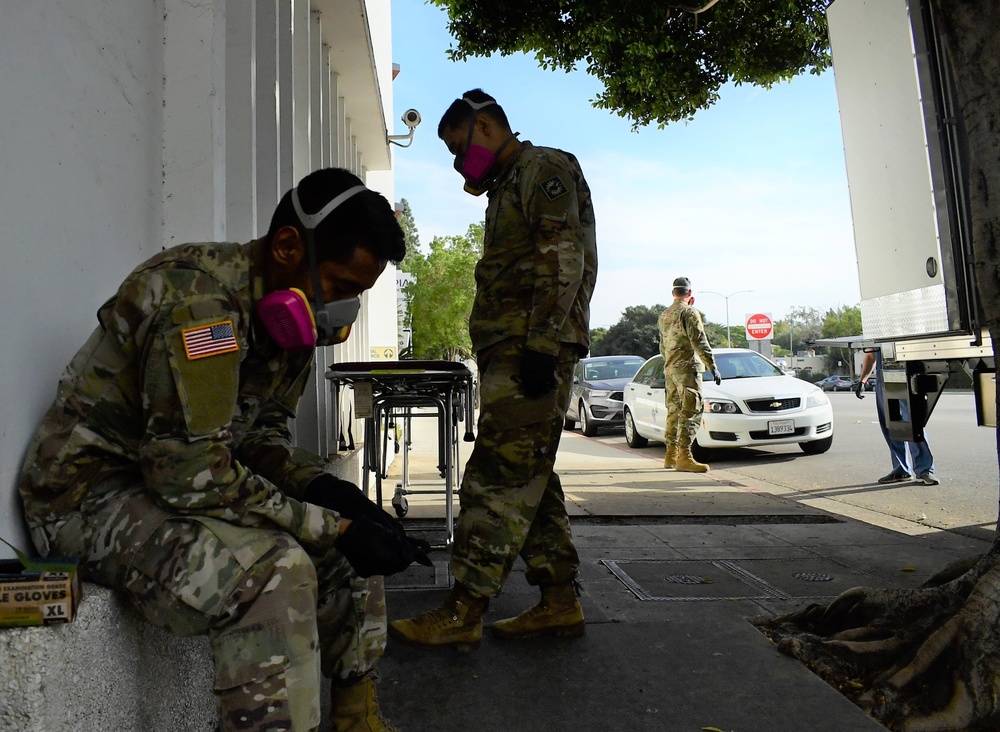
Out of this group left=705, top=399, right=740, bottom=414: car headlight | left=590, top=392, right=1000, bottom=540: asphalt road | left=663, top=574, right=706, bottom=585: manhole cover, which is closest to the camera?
left=663, top=574, right=706, bottom=585: manhole cover

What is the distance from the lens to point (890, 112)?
5.34m

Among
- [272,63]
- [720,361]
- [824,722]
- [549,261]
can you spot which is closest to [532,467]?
[549,261]

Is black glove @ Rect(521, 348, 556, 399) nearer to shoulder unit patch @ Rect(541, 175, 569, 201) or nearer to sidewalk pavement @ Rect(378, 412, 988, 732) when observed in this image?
shoulder unit patch @ Rect(541, 175, 569, 201)

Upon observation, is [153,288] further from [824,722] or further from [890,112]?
[890,112]

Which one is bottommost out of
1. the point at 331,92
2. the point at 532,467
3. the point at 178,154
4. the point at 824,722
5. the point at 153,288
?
the point at 824,722

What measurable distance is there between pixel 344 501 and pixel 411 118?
33.0ft

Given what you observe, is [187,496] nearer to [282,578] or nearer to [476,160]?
[282,578]

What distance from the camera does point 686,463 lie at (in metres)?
9.75

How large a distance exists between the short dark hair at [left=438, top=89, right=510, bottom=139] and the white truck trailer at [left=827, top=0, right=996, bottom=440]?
2.77 meters

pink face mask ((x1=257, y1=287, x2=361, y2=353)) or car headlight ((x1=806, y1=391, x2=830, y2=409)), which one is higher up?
pink face mask ((x1=257, y1=287, x2=361, y2=353))

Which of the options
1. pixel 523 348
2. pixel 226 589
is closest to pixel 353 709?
pixel 226 589

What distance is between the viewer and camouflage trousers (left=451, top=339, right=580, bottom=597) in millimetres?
3137

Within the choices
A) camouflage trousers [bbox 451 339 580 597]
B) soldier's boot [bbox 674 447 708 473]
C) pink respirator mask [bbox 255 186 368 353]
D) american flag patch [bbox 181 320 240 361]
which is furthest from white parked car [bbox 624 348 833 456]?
american flag patch [bbox 181 320 240 361]

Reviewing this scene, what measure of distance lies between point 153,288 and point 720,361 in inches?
445
